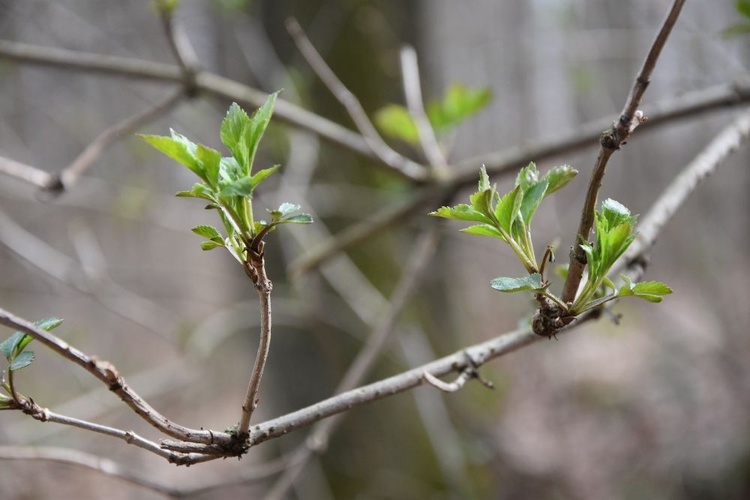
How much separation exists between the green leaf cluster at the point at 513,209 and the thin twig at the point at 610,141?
0.07 feet

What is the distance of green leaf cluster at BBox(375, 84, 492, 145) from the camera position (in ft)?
3.16

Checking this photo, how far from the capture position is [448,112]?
3.26 ft

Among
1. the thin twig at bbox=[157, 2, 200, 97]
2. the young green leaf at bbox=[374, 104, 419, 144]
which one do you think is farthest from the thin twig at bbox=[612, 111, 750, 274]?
the thin twig at bbox=[157, 2, 200, 97]

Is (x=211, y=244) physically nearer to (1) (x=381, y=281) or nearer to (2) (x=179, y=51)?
(2) (x=179, y=51)

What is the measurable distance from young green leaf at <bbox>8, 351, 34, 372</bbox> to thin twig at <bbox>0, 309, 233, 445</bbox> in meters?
0.05

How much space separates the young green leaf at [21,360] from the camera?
39cm

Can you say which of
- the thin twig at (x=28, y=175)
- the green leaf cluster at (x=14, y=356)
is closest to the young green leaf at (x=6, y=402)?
the green leaf cluster at (x=14, y=356)

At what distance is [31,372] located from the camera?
3857 millimetres

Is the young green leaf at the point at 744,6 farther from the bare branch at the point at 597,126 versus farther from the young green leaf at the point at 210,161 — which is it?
the young green leaf at the point at 210,161

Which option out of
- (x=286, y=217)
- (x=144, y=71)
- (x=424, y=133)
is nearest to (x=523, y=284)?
(x=286, y=217)

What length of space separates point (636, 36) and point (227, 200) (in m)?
2.60

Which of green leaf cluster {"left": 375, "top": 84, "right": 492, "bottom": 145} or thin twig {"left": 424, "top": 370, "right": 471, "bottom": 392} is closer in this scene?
thin twig {"left": 424, "top": 370, "right": 471, "bottom": 392}

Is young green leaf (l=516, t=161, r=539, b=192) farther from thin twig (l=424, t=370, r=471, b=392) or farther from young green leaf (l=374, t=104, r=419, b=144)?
young green leaf (l=374, t=104, r=419, b=144)

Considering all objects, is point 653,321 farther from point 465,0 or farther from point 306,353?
point 306,353
